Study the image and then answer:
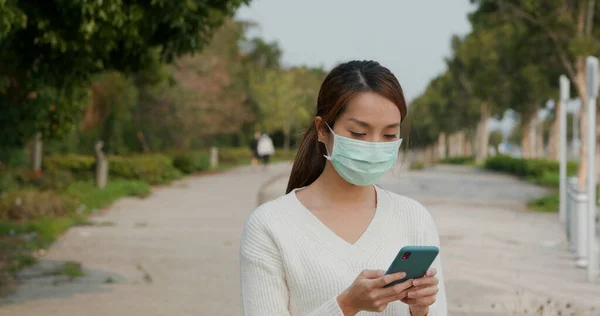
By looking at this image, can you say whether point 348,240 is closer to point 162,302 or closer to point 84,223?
point 162,302

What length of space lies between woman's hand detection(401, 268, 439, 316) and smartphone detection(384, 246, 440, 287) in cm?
4

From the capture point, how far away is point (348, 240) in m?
2.89

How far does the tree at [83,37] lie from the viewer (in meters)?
8.03

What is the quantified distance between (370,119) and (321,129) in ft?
0.89

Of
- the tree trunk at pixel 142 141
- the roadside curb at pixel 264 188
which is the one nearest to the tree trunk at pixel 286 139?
the tree trunk at pixel 142 141

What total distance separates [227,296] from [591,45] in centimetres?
2225

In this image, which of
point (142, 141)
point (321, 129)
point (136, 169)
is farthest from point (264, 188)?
point (321, 129)

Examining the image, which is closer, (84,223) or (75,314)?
(75,314)

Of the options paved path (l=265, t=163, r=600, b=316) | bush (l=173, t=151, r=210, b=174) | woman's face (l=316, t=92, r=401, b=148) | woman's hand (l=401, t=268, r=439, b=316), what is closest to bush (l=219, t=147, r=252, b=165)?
bush (l=173, t=151, r=210, b=174)

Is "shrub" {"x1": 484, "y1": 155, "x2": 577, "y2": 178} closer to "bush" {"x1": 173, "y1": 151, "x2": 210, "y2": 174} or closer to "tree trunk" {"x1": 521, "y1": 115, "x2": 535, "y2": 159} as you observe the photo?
"tree trunk" {"x1": 521, "y1": 115, "x2": 535, "y2": 159}

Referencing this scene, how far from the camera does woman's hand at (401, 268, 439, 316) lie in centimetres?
265

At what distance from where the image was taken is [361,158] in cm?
286

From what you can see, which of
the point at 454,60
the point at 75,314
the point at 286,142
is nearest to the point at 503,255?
the point at 75,314

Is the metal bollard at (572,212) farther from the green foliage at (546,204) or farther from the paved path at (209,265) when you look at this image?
the green foliage at (546,204)
